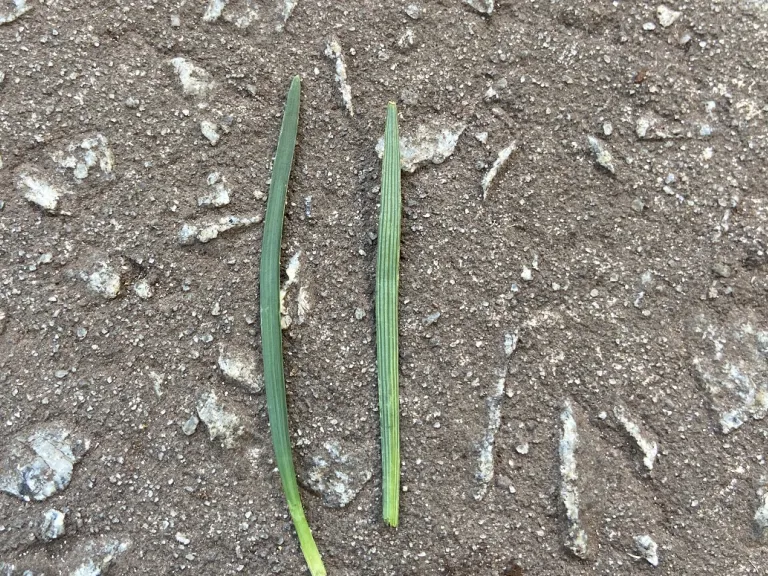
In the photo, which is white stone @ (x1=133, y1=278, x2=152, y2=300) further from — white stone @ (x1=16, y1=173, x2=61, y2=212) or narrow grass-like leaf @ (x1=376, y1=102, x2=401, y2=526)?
narrow grass-like leaf @ (x1=376, y1=102, x2=401, y2=526)

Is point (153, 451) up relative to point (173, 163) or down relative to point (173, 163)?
down

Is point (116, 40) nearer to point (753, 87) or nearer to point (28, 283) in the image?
point (28, 283)

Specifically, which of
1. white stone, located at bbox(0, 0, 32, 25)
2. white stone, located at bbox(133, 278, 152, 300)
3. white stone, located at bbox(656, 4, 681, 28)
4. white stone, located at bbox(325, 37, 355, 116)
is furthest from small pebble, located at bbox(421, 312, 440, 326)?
white stone, located at bbox(0, 0, 32, 25)

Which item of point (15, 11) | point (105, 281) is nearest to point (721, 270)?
point (105, 281)

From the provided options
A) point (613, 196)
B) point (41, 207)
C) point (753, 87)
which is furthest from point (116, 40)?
point (753, 87)

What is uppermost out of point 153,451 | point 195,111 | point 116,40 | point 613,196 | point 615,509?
point 116,40

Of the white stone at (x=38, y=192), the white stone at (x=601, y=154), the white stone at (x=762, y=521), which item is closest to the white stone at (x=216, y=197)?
the white stone at (x=38, y=192)

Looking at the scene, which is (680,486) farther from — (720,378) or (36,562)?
(36,562)

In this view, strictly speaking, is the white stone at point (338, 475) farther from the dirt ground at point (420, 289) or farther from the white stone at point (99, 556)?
the white stone at point (99, 556)
